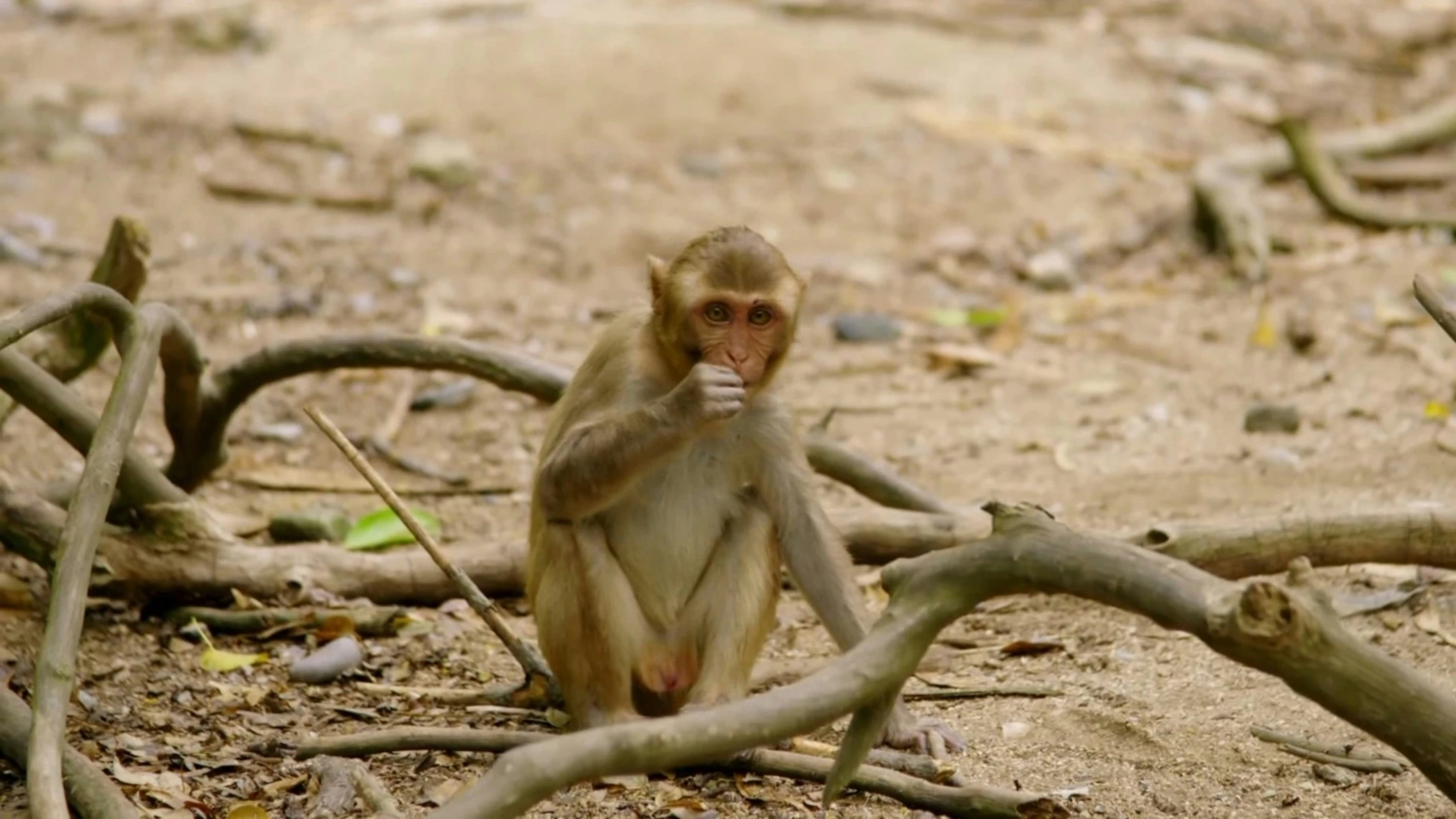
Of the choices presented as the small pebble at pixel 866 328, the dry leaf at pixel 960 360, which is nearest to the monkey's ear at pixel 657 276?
the dry leaf at pixel 960 360

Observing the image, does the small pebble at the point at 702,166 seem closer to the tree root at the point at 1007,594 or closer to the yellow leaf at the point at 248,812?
the yellow leaf at the point at 248,812

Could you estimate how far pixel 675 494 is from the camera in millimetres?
5879

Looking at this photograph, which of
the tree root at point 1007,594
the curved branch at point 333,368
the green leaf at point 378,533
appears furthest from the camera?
the green leaf at point 378,533

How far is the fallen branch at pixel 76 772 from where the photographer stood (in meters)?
4.52

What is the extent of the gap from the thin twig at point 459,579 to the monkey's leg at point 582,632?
142 millimetres

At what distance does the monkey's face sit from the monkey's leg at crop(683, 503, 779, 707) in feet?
2.10

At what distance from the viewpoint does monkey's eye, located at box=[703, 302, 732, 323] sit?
5.39 meters

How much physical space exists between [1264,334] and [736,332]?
5690 mm

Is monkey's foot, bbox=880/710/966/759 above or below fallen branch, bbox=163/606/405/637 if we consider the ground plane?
above

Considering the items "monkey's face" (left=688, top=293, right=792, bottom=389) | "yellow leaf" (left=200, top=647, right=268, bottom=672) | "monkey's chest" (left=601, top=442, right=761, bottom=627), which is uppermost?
"monkey's face" (left=688, top=293, right=792, bottom=389)

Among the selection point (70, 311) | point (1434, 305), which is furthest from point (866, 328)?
point (70, 311)

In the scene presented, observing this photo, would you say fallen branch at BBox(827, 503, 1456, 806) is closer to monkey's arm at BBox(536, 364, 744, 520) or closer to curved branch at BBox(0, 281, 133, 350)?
monkey's arm at BBox(536, 364, 744, 520)

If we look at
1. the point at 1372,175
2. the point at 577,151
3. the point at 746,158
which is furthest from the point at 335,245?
the point at 1372,175

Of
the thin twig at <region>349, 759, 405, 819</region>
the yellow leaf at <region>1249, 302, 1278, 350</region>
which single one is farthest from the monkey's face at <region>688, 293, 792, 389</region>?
the yellow leaf at <region>1249, 302, 1278, 350</region>
